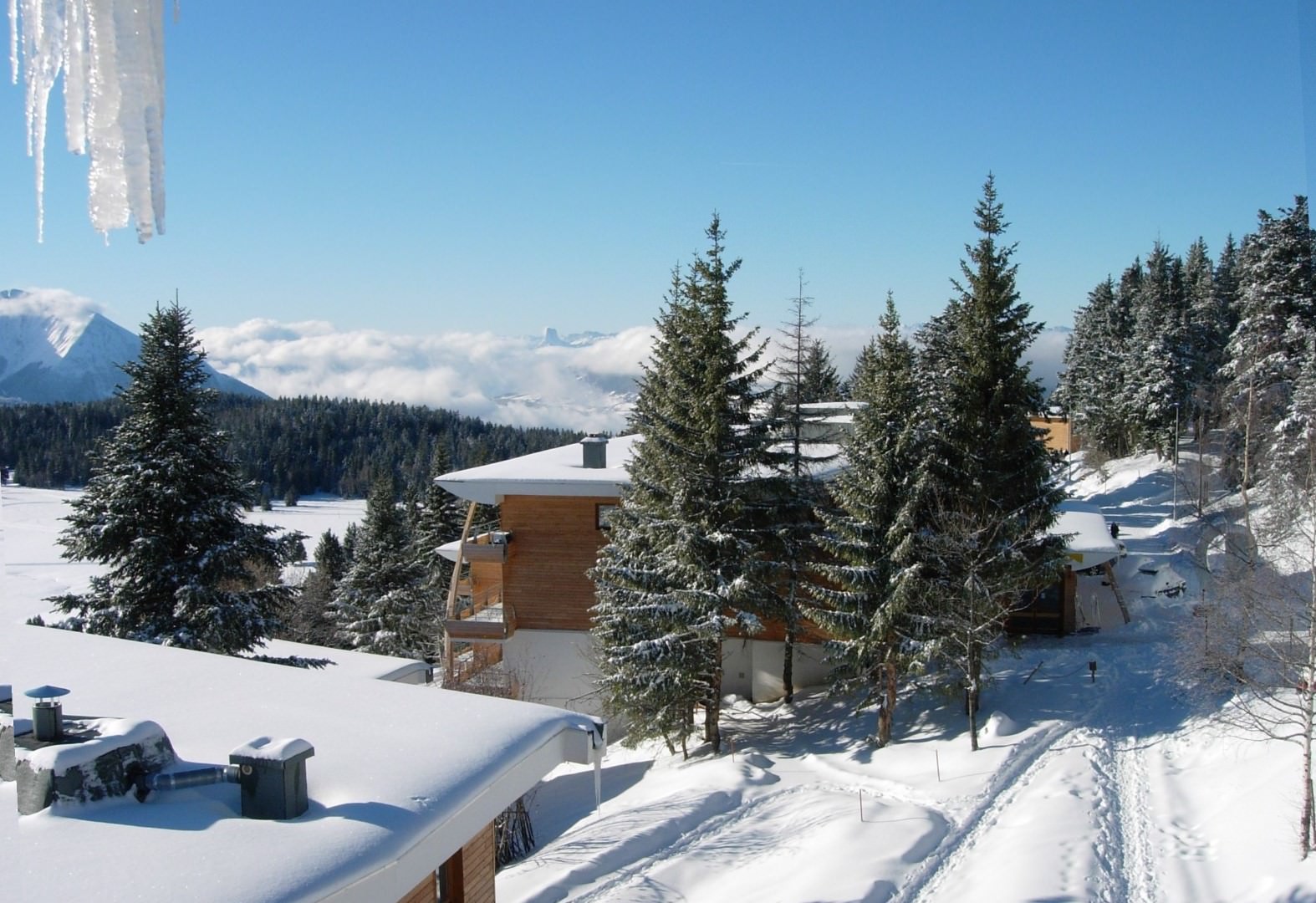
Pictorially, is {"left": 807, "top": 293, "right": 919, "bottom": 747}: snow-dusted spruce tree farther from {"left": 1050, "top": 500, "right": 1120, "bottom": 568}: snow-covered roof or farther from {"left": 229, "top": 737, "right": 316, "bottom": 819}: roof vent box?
{"left": 229, "top": 737, "right": 316, "bottom": 819}: roof vent box

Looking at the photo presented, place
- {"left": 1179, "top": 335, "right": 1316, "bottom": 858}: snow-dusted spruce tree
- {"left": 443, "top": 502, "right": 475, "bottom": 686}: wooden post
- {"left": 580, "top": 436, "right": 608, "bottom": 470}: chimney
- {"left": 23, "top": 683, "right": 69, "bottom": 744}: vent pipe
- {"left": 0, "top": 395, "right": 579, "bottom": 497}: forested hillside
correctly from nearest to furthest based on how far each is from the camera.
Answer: {"left": 23, "top": 683, "right": 69, "bottom": 744}: vent pipe < {"left": 1179, "top": 335, "right": 1316, "bottom": 858}: snow-dusted spruce tree < {"left": 443, "top": 502, "right": 475, "bottom": 686}: wooden post < {"left": 580, "top": 436, "right": 608, "bottom": 470}: chimney < {"left": 0, "top": 395, "right": 579, "bottom": 497}: forested hillside

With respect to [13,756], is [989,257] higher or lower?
higher

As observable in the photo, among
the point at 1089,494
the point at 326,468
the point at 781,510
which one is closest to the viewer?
the point at 781,510

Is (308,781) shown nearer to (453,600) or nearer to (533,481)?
(533,481)

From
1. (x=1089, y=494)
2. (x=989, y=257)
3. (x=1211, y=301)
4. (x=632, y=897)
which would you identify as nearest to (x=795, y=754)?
(x=632, y=897)

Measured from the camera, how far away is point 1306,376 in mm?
26969

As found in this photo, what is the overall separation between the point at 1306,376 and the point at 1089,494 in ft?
73.7

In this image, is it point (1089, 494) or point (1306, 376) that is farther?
point (1089, 494)

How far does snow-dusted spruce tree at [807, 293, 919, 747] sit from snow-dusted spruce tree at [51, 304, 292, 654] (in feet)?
40.1

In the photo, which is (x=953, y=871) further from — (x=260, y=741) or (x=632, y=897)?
(x=260, y=741)

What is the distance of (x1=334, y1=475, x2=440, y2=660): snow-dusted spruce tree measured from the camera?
123ft

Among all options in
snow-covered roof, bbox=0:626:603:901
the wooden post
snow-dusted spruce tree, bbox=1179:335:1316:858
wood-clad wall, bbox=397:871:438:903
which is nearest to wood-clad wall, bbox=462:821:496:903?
wood-clad wall, bbox=397:871:438:903

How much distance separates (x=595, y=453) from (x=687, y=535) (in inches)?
279

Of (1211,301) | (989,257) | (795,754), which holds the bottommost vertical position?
(795,754)
